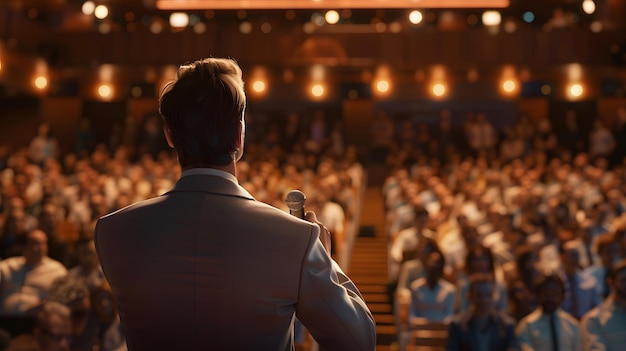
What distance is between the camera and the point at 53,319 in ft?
11.1

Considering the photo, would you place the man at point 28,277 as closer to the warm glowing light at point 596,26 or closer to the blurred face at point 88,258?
the blurred face at point 88,258

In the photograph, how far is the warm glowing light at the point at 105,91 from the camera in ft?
50.0

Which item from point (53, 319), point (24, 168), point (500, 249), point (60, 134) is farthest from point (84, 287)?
point (60, 134)

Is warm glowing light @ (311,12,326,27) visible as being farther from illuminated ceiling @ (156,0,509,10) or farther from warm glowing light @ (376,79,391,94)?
warm glowing light @ (376,79,391,94)

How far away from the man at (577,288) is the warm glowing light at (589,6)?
1034 cm

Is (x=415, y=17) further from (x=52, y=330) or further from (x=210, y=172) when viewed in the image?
(x=210, y=172)

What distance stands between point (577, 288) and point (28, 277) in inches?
148

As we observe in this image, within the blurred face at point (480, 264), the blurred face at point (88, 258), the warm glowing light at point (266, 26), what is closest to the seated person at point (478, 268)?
the blurred face at point (480, 264)

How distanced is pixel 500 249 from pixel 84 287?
3657 mm

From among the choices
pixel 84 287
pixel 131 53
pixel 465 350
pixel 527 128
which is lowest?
pixel 465 350

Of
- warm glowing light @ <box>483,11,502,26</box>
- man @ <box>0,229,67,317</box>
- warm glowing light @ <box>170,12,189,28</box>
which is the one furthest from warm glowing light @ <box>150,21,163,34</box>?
man @ <box>0,229,67,317</box>

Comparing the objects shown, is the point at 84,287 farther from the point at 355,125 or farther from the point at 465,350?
the point at 355,125

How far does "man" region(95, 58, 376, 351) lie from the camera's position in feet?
3.95

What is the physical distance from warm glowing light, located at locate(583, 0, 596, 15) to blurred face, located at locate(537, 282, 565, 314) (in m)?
11.6
